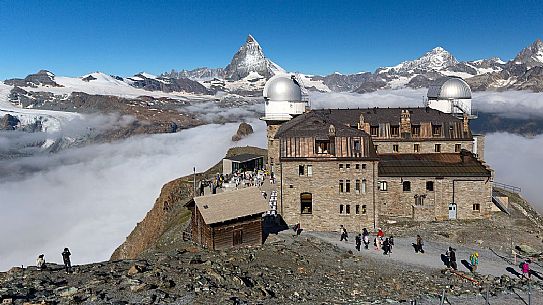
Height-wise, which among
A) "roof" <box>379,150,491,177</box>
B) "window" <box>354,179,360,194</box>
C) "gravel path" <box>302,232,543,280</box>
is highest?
"roof" <box>379,150,491,177</box>

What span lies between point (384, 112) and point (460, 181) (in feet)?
53.6

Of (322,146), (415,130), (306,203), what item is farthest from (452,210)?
(306,203)

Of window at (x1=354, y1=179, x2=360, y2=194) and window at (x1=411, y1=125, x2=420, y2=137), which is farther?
window at (x1=411, y1=125, x2=420, y2=137)

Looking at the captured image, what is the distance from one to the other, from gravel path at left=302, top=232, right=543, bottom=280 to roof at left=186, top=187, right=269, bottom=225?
8227 mm

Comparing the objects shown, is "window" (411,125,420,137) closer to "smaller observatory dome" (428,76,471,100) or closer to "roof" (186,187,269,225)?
"smaller observatory dome" (428,76,471,100)

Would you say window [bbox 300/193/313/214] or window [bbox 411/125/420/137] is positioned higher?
window [bbox 411/125/420/137]

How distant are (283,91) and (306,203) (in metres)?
23.9

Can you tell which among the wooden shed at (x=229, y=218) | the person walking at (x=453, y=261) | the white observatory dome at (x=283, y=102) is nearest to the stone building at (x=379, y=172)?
the white observatory dome at (x=283, y=102)

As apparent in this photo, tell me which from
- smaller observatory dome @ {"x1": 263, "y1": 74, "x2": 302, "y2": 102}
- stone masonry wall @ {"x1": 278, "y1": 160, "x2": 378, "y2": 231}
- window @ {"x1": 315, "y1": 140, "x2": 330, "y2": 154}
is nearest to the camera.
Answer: stone masonry wall @ {"x1": 278, "y1": 160, "x2": 378, "y2": 231}

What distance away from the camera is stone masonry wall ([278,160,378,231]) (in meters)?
46.4

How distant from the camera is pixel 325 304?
26.9 meters

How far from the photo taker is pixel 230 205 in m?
37.8

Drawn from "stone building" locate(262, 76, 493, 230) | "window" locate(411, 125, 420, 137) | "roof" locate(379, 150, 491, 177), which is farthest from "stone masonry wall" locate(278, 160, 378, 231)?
"window" locate(411, 125, 420, 137)

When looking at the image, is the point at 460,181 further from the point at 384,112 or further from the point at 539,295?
the point at 539,295
